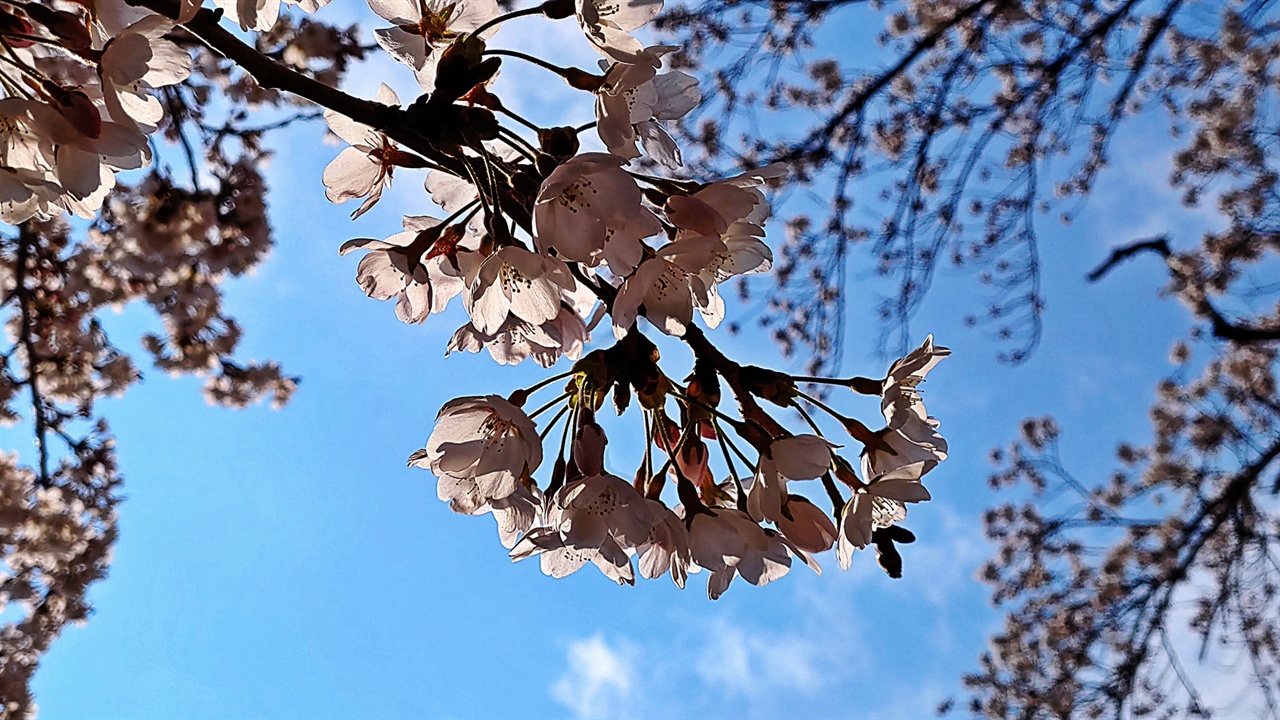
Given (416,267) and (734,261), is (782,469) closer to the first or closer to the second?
(734,261)

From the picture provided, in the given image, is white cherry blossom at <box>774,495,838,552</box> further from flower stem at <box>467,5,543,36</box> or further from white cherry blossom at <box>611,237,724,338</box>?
flower stem at <box>467,5,543,36</box>

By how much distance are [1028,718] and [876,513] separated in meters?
7.79

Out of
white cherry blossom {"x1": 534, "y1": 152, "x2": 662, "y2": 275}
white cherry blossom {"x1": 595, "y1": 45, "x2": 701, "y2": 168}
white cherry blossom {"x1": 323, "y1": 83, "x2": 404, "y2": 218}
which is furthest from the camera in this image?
white cherry blossom {"x1": 323, "y1": 83, "x2": 404, "y2": 218}

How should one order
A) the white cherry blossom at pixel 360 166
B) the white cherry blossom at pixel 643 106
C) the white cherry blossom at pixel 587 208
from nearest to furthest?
the white cherry blossom at pixel 587 208, the white cherry blossom at pixel 643 106, the white cherry blossom at pixel 360 166

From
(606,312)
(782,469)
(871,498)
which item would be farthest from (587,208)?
(871,498)

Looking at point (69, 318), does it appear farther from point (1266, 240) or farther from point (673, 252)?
point (1266, 240)

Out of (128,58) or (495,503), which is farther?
(495,503)

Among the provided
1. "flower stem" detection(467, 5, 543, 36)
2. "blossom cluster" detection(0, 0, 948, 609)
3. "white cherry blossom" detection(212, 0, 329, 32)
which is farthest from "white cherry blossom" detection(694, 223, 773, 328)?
"white cherry blossom" detection(212, 0, 329, 32)

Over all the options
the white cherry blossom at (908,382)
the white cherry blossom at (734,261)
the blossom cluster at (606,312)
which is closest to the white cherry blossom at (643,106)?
the blossom cluster at (606,312)

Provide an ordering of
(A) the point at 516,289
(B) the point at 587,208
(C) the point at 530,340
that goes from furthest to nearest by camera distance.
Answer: (C) the point at 530,340, (A) the point at 516,289, (B) the point at 587,208

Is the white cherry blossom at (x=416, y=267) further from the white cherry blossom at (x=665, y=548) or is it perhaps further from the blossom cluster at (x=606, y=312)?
the white cherry blossom at (x=665, y=548)

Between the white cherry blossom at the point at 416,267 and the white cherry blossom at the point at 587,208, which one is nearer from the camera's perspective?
the white cherry blossom at the point at 587,208

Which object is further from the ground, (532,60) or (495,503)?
(532,60)

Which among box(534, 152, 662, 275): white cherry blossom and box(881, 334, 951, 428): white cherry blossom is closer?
box(534, 152, 662, 275): white cherry blossom
